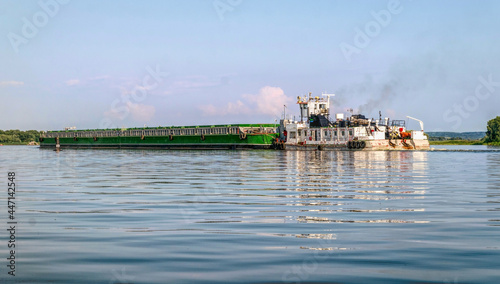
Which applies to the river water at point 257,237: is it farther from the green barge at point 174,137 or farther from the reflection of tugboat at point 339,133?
the green barge at point 174,137

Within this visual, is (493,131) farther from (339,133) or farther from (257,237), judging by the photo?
Result: (257,237)

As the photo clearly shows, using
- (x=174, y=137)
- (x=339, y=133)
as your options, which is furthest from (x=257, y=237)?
(x=174, y=137)

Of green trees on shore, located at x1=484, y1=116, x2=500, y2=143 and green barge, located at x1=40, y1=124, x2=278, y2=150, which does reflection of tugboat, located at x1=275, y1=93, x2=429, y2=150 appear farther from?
green trees on shore, located at x1=484, y1=116, x2=500, y2=143

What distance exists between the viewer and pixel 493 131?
162 meters

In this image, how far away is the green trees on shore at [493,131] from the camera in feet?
526

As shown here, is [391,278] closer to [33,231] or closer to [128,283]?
[128,283]

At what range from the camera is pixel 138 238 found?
1162 cm

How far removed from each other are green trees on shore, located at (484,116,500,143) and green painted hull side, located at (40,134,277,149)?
91.1 m

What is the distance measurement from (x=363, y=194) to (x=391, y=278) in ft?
40.9

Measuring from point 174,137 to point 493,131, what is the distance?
9723 cm

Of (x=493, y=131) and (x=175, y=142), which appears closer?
(x=175, y=142)

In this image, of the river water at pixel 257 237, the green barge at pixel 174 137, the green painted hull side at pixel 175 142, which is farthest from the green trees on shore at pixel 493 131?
the river water at pixel 257 237

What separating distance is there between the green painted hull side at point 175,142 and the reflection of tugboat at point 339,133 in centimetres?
436

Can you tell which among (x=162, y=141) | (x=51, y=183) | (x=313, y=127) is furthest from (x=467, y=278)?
(x=162, y=141)
